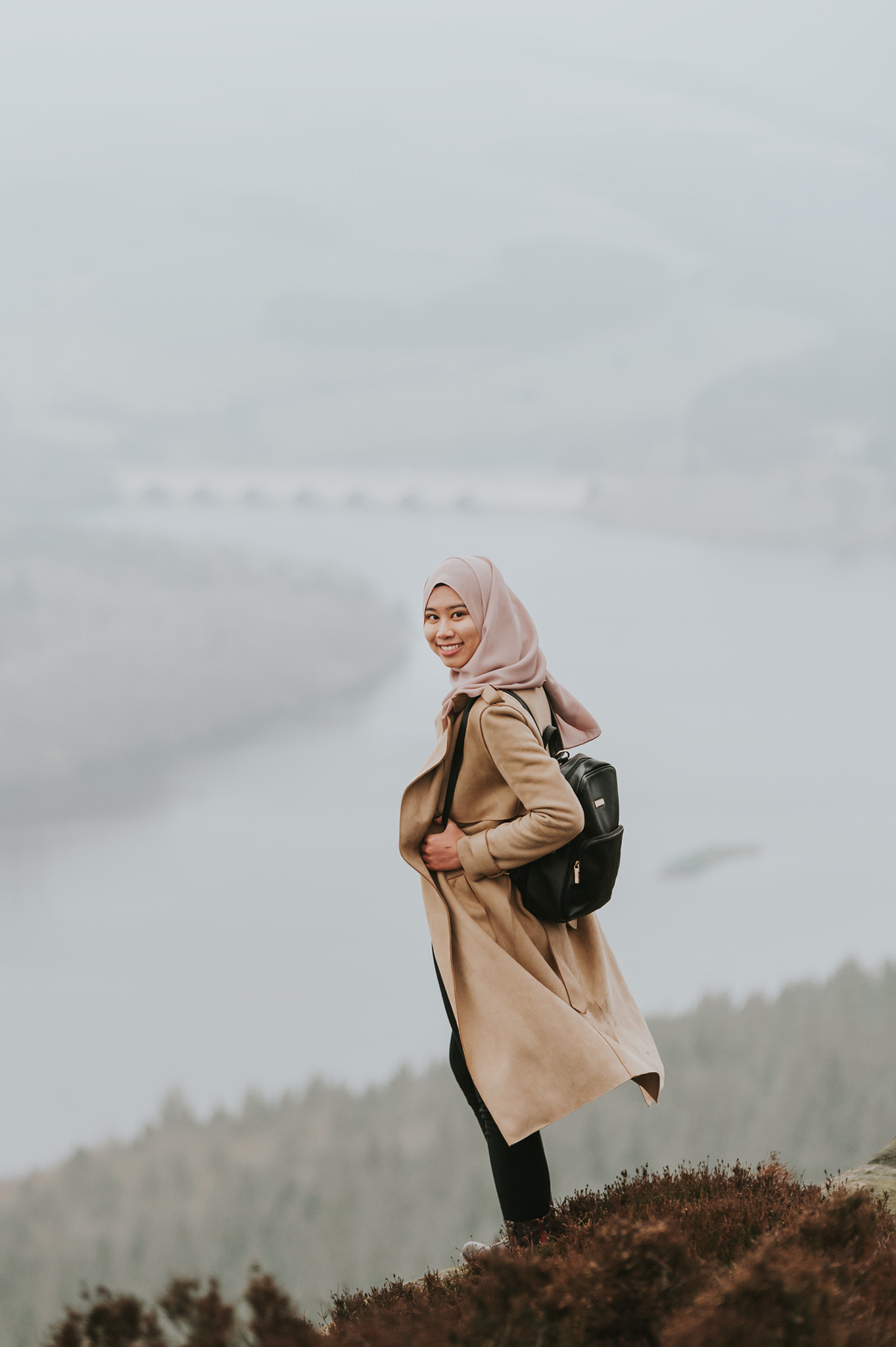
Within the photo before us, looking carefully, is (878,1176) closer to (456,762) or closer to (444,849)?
(444,849)

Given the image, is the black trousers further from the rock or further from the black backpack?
the rock

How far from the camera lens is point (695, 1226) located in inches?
101

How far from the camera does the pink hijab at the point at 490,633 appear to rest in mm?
2617

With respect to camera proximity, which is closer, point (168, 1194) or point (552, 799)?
point (552, 799)

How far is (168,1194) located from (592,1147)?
272 cm

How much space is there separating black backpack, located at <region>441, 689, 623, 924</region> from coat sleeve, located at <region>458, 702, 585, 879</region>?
5 cm

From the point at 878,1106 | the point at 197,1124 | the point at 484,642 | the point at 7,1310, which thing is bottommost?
the point at 878,1106

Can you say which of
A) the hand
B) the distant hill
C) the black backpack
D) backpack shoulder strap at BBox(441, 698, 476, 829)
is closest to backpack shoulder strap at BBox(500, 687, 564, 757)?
the black backpack

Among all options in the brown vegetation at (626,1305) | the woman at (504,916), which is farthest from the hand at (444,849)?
the brown vegetation at (626,1305)

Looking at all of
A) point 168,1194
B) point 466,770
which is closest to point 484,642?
point 466,770

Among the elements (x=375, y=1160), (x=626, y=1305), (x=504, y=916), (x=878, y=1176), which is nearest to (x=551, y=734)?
(x=504, y=916)

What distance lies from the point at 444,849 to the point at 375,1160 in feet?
15.9

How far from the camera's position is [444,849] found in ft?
8.57

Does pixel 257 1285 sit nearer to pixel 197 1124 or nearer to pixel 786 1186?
pixel 786 1186
